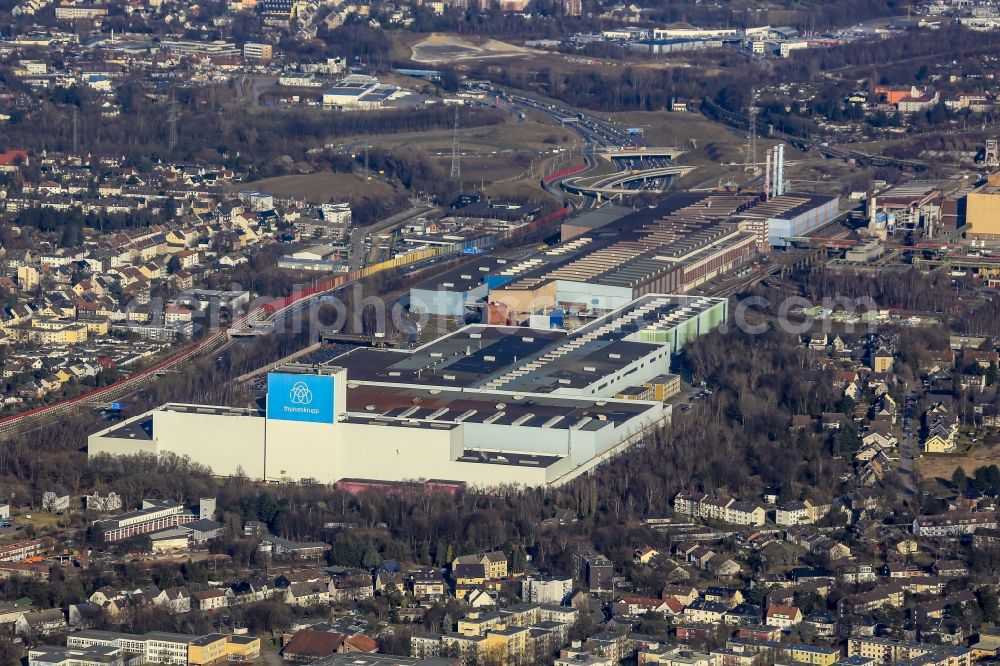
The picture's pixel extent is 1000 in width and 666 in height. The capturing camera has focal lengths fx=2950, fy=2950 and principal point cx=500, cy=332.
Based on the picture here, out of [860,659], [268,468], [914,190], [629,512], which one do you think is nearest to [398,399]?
[268,468]

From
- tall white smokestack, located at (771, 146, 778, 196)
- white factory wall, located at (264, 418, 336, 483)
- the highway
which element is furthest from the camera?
the highway

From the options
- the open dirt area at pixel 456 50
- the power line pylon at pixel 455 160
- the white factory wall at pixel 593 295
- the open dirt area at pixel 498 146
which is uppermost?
the white factory wall at pixel 593 295

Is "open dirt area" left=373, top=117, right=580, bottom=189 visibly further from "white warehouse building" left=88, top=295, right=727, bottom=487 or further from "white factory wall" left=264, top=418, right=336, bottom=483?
"white factory wall" left=264, top=418, right=336, bottom=483

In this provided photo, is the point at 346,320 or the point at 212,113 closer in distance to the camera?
the point at 346,320

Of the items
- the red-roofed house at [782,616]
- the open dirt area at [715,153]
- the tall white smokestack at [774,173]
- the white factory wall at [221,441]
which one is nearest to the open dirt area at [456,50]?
the open dirt area at [715,153]

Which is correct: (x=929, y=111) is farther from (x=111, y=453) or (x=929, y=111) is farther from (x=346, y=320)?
(x=111, y=453)

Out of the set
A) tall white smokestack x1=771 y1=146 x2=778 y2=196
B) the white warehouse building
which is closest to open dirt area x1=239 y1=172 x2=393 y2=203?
tall white smokestack x1=771 y1=146 x2=778 y2=196

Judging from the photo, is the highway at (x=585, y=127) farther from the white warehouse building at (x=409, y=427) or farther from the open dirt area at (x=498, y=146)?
the white warehouse building at (x=409, y=427)
